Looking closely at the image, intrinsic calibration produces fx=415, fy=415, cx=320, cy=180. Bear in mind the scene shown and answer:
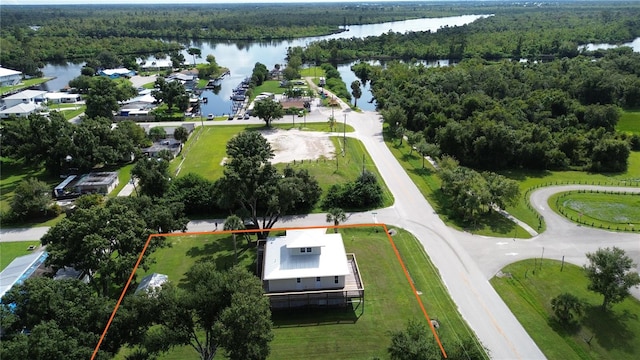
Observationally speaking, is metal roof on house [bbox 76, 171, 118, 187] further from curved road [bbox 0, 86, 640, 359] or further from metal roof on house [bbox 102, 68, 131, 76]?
metal roof on house [bbox 102, 68, 131, 76]

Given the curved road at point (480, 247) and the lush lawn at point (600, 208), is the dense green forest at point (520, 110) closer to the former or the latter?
the curved road at point (480, 247)

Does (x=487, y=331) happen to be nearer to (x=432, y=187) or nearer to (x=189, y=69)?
(x=432, y=187)

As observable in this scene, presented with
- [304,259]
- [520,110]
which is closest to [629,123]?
[520,110]

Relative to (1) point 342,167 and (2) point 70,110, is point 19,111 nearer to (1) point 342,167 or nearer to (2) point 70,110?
(2) point 70,110

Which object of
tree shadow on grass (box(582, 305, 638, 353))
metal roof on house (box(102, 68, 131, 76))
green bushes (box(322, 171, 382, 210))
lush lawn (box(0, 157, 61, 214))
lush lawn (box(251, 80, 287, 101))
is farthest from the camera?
metal roof on house (box(102, 68, 131, 76))

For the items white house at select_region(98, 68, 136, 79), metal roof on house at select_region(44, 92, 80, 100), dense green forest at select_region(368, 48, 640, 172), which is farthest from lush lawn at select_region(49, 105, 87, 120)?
dense green forest at select_region(368, 48, 640, 172)
